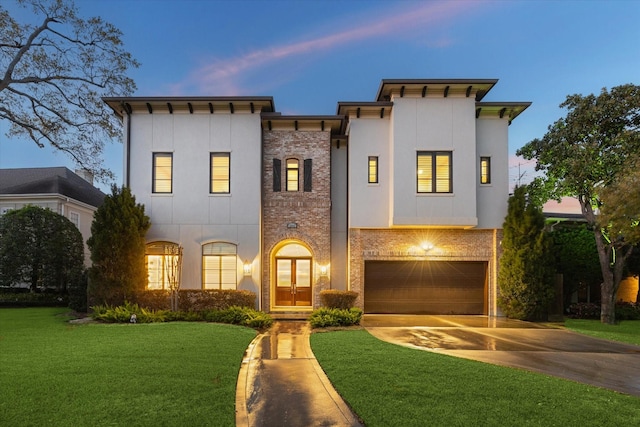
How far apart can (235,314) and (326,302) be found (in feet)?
10.5

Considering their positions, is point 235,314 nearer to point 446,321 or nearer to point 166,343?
point 166,343

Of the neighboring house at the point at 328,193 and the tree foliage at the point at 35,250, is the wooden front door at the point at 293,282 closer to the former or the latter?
the neighboring house at the point at 328,193

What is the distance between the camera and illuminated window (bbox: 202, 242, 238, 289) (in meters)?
14.9

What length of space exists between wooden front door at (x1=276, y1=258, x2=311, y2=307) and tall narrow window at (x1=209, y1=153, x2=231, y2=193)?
3722mm

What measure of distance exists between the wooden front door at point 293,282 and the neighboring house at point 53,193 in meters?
13.0

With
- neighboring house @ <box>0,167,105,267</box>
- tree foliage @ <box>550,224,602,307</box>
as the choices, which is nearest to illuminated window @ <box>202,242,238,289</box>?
neighboring house @ <box>0,167,105,267</box>

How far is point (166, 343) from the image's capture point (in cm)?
900

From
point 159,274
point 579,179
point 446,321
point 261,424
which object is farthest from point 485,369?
point 159,274

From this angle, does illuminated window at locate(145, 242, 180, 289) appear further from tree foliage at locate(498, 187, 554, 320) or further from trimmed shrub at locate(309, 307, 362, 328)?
tree foliage at locate(498, 187, 554, 320)

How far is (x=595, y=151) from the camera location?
1323 centimetres

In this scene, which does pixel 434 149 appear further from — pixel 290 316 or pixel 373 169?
pixel 290 316

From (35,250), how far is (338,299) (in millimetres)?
14947

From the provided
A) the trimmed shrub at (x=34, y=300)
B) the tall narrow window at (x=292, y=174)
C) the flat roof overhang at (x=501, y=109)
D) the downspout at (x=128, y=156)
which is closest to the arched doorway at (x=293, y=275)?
the tall narrow window at (x=292, y=174)

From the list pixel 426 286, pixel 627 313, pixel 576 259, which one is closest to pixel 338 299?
pixel 426 286
